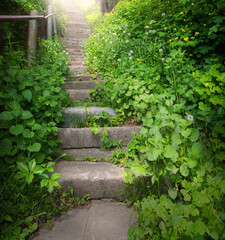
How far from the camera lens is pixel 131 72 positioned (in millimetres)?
2932

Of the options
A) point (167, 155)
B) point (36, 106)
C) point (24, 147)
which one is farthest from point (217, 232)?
point (36, 106)

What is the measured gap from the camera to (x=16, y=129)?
64.7 inches

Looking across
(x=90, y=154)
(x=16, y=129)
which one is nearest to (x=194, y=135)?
(x=90, y=154)

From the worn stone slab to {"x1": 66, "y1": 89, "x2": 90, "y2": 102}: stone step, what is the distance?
6.68 ft

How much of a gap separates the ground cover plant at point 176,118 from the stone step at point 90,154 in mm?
170

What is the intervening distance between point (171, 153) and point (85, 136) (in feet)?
4.18

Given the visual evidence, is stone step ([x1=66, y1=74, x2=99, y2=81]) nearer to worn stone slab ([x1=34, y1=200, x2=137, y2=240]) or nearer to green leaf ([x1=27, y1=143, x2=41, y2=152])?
green leaf ([x1=27, y1=143, x2=41, y2=152])

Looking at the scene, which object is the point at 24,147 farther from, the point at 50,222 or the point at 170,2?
the point at 170,2

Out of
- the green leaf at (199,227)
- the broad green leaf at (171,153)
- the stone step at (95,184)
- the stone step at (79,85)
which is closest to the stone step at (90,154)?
the stone step at (95,184)

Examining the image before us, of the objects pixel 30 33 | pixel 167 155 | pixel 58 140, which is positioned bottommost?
pixel 58 140

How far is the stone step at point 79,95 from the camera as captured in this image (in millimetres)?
3315

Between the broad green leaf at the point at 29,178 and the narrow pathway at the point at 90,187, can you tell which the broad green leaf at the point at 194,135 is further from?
the broad green leaf at the point at 29,178

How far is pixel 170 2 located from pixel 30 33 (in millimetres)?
3627

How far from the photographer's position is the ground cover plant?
4.04 feet
